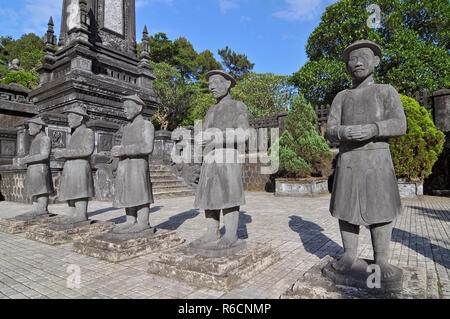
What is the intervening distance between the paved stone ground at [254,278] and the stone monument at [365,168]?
807mm

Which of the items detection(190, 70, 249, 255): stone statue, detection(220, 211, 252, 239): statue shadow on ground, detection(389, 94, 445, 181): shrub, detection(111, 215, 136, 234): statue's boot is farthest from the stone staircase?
detection(389, 94, 445, 181): shrub

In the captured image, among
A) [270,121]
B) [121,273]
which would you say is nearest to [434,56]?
[270,121]

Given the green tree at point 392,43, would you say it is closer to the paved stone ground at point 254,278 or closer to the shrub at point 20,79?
the paved stone ground at point 254,278

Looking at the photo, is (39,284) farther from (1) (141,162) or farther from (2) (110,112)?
(2) (110,112)

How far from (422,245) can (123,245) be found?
486 centimetres

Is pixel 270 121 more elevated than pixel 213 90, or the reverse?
pixel 270 121

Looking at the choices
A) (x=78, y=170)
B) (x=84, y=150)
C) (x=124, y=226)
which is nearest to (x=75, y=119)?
(x=84, y=150)

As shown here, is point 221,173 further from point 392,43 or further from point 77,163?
point 392,43

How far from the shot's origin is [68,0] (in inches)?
583

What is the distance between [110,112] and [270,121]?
8896mm

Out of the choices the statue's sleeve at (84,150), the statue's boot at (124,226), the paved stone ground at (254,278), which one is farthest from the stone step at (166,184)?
the statue's boot at (124,226)

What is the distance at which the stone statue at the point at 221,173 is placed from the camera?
11.2 feet

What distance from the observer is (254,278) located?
3.30 m
